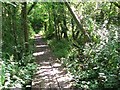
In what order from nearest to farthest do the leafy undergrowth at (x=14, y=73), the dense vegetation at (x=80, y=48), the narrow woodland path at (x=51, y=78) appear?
the leafy undergrowth at (x=14, y=73) → the dense vegetation at (x=80, y=48) → the narrow woodland path at (x=51, y=78)

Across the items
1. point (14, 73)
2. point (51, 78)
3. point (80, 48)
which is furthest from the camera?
point (80, 48)

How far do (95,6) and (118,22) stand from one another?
65.9 inches

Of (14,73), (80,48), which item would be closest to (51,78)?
(14,73)

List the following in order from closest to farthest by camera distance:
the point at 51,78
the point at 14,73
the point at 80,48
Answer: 1. the point at 14,73
2. the point at 51,78
3. the point at 80,48

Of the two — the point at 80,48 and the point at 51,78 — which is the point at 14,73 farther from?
the point at 80,48

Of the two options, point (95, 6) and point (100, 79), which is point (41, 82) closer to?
point (100, 79)

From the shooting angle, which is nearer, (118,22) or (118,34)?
(118,34)

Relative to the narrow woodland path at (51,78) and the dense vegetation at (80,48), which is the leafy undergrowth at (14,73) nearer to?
the dense vegetation at (80,48)

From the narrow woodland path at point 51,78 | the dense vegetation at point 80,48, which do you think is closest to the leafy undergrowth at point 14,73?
the dense vegetation at point 80,48

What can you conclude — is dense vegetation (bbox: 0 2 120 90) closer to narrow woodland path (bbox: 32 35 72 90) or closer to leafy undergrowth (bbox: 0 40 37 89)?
A: leafy undergrowth (bbox: 0 40 37 89)

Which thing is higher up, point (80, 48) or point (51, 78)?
point (80, 48)

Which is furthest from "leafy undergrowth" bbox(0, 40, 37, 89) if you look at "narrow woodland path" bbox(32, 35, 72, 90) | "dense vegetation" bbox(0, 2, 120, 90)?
"narrow woodland path" bbox(32, 35, 72, 90)

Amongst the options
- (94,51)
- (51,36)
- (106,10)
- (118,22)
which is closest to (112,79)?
(94,51)

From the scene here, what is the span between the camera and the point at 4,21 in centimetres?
632
